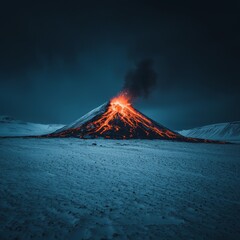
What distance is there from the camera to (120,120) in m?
70.4

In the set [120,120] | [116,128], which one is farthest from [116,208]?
[120,120]

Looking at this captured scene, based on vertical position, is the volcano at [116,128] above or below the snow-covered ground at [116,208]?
above

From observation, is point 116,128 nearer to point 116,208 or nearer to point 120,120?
point 120,120

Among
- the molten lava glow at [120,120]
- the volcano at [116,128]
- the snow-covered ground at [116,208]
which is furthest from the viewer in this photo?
the molten lava glow at [120,120]

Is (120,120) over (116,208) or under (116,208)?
over

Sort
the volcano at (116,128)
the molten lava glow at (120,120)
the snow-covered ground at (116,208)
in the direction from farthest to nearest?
the molten lava glow at (120,120)
the volcano at (116,128)
the snow-covered ground at (116,208)

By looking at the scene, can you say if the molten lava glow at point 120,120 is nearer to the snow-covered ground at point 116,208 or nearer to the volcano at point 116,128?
the volcano at point 116,128

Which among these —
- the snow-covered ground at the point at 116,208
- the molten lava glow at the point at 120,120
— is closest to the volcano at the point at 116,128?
the molten lava glow at the point at 120,120

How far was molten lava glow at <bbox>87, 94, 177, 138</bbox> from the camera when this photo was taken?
6131 centimetres

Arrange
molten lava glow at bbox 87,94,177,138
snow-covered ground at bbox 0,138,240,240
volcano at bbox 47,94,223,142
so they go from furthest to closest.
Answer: molten lava glow at bbox 87,94,177,138 < volcano at bbox 47,94,223,142 < snow-covered ground at bbox 0,138,240,240

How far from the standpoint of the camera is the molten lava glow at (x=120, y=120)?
61.3m

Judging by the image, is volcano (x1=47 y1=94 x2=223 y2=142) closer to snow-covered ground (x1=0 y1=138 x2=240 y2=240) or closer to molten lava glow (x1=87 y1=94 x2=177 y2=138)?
molten lava glow (x1=87 y1=94 x2=177 y2=138)

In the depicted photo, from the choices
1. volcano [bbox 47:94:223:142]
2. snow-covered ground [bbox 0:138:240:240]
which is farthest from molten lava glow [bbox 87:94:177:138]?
snow-covered ground [bbox 0:138:240:240]

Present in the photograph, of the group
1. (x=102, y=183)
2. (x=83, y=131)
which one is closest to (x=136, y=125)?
(x=83, y=131)
